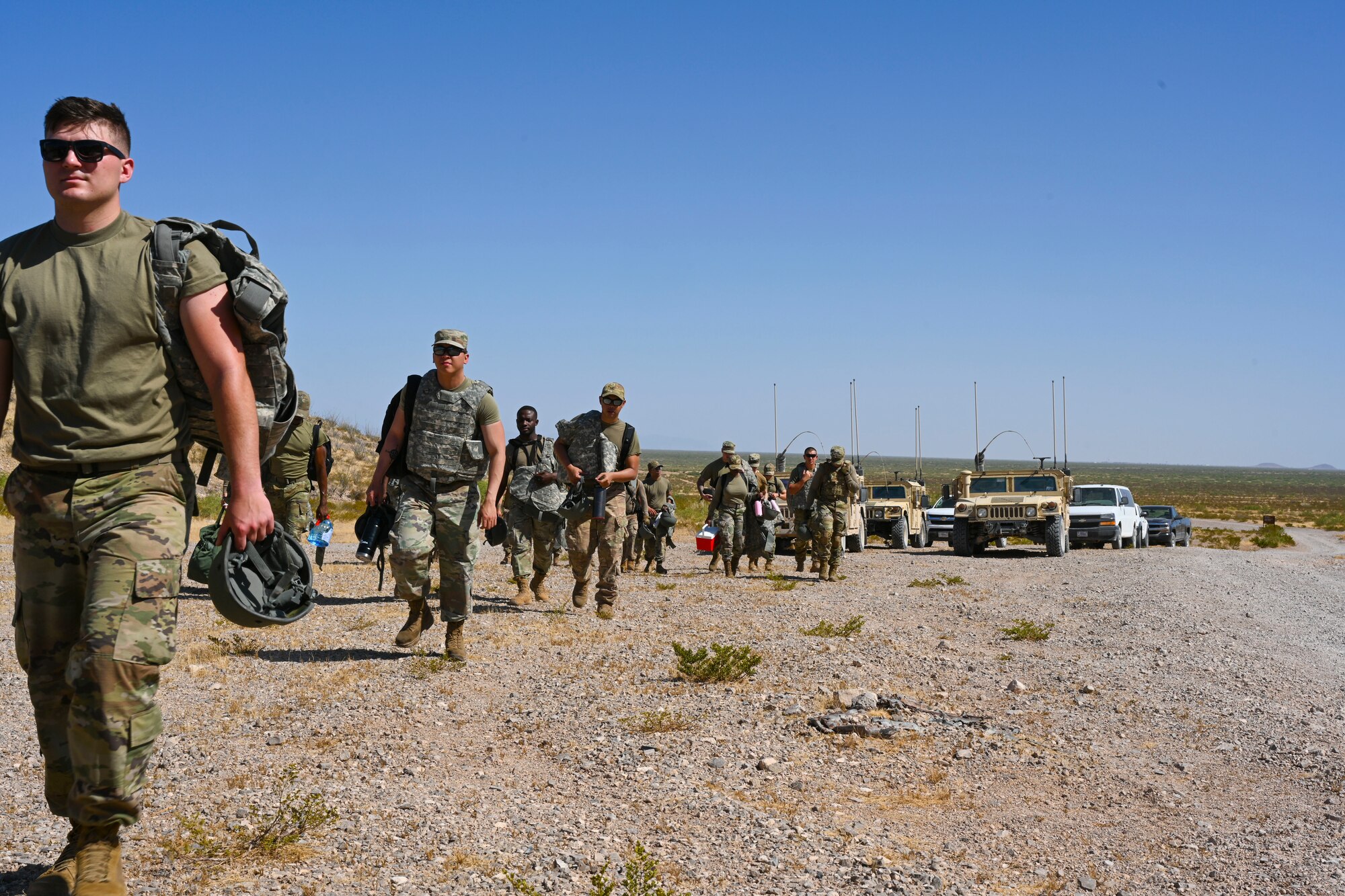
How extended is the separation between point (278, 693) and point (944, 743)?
3525 millimetres

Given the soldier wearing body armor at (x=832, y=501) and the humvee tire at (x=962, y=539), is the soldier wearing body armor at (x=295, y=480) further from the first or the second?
the humvee tire at (x=962, y=539)

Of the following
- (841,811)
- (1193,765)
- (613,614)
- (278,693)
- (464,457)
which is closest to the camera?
(841,811)

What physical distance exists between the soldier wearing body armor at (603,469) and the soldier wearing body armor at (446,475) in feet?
8.29

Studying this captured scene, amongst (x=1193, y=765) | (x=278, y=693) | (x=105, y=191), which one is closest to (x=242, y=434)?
(x=105, y=191)

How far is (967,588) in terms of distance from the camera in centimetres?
1495

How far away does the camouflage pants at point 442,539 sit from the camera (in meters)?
7.27

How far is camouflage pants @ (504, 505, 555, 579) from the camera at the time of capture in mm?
11531

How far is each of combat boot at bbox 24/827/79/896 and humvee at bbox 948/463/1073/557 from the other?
822 inches

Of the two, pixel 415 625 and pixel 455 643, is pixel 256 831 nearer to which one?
pixel 455 643

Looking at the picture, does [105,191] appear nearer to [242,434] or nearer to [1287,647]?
[242,434]

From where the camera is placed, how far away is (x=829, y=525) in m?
15.6

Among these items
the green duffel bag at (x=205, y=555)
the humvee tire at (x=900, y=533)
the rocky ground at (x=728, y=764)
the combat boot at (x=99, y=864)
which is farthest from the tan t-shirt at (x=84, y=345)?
the humvee tire at (x=900, y=533)

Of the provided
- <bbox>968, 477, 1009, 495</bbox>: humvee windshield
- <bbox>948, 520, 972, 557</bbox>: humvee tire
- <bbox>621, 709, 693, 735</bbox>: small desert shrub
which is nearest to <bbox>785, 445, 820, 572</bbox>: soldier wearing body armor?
<bbox>948, 520, 972, 557</bbox>: humvee tire

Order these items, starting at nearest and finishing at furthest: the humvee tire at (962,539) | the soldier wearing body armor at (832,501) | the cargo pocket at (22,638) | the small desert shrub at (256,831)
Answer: the cargo pocket at (22,638) < the small desert shrub at (256,831) < the soldier wearing body armor at (832,501) < the humvee tire at (962,539)
